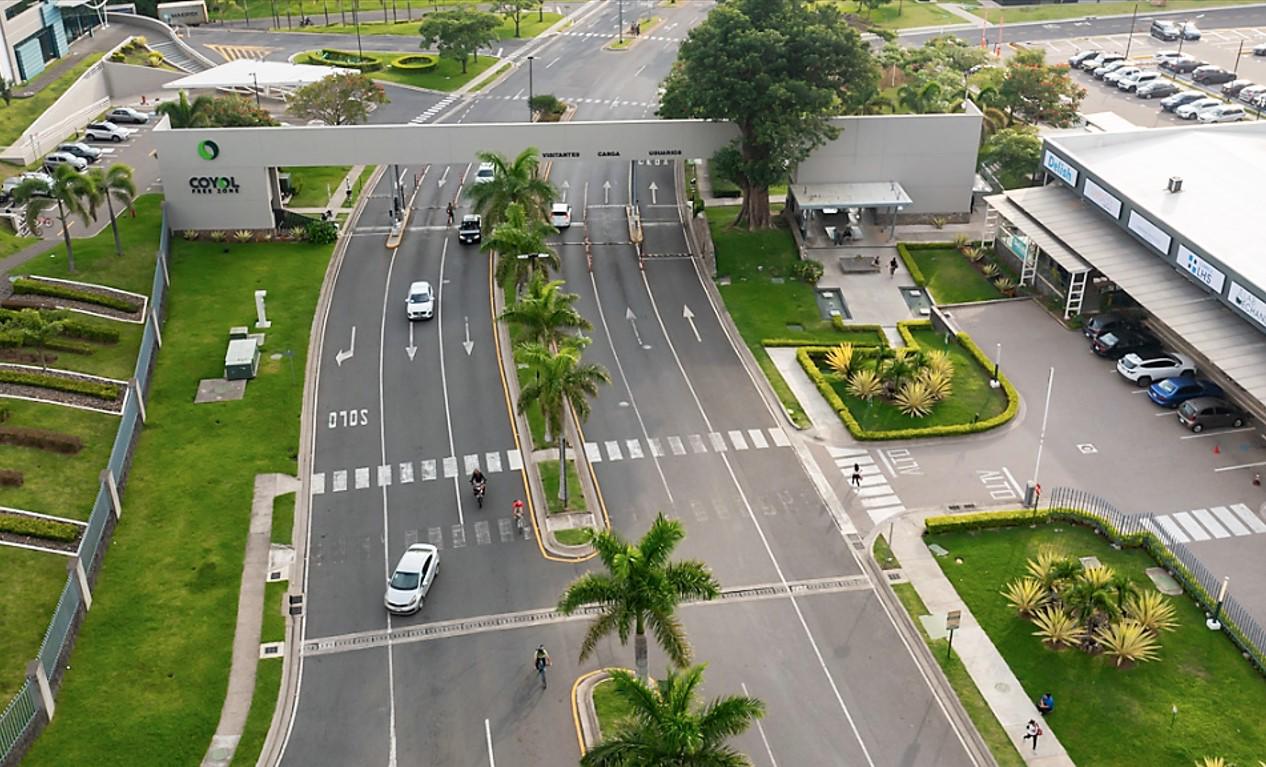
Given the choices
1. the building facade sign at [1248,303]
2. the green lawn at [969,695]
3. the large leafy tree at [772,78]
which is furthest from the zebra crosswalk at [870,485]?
the large leafy tree at [772,78]

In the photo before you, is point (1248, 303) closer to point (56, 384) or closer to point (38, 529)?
point (38, 529)

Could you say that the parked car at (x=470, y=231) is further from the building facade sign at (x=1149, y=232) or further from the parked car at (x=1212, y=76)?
the parked car at (x=1212, y=76)

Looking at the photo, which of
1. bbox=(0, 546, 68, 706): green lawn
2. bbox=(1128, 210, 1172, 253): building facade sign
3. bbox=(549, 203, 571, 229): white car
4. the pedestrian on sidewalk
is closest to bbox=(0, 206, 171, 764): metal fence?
bbox=(0, 546, 68, 706): green lawn

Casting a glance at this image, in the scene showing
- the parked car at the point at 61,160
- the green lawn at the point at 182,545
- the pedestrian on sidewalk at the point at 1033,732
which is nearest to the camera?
the pedestrian on sidewalk at the point at 1033,732

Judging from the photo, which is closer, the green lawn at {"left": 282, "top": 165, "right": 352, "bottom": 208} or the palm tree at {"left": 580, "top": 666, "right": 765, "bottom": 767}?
the palm tree at {"left": 580, "top": 666, "right": 765, "bottom": 767}

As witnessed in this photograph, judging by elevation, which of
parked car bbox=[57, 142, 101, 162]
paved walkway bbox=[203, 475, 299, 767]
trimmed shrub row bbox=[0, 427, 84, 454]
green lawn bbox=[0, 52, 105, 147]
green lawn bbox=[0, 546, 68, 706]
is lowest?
paved walkway bbox=[203, 475, 299, 767]

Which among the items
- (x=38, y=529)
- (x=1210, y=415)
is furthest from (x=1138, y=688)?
(x=38, y=529)

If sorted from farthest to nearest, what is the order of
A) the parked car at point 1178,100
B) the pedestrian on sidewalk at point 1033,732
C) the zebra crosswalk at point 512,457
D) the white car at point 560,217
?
the parked car at point 1178,100, the white car at point 560,217, the zebra crosswalk at point 512,457, the pedestrian on sidewalk at point 1033,732

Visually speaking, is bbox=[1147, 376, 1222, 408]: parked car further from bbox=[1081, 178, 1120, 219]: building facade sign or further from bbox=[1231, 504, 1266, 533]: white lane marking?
bbox=[1081, 178, 1120, 219]: building facade sign
